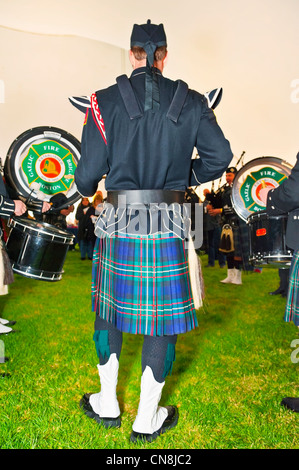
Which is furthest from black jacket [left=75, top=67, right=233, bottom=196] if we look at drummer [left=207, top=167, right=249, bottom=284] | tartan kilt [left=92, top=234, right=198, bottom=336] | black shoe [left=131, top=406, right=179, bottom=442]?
drummer [left=207, top=167, right=249, bottom=284]

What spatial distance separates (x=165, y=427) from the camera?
65.3 inches

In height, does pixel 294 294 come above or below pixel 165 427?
above

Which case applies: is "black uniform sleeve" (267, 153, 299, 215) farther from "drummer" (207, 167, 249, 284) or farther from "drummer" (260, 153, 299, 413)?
"drummer" (207, 167, 249, 284)

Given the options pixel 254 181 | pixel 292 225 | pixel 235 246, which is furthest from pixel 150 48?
pixel 235 246

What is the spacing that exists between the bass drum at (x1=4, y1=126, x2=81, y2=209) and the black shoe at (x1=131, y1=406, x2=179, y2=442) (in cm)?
137

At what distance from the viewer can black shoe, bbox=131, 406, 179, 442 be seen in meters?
1.54

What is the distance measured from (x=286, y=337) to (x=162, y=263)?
2.09 metres

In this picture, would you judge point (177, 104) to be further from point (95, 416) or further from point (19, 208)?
point (95, 416)

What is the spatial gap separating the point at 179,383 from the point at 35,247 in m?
1.19

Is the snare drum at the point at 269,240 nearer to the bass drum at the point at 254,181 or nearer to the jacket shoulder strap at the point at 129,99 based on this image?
the bass drum at the point at 254,181

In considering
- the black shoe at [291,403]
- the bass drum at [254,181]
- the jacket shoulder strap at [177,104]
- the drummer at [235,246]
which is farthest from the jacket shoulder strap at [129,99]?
→ the drummer at [235,246]

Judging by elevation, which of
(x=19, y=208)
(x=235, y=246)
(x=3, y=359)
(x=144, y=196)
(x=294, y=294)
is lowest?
(x=3, y=359)

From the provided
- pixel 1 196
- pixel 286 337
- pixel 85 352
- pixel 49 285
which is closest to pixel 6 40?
pixel 1 196
